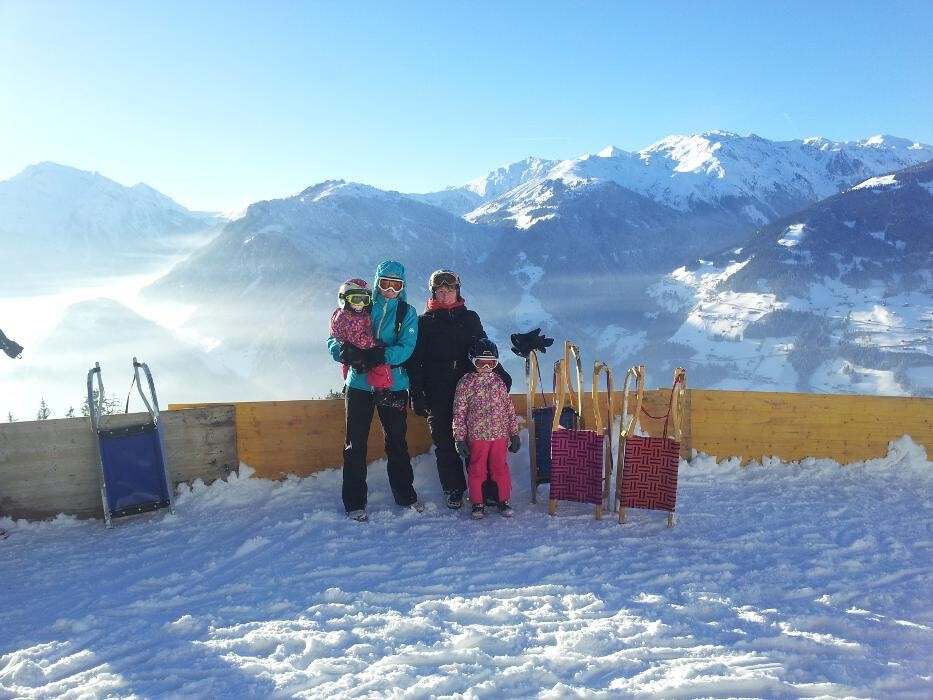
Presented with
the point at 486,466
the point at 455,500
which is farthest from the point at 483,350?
the point at 455,500

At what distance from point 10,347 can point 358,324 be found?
9.83 feet

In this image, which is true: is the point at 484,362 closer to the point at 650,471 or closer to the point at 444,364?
the point at 444,364

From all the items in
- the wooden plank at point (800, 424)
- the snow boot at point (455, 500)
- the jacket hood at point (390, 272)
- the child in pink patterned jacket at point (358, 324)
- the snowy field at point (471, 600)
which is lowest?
the snowy field at point (471, 600)

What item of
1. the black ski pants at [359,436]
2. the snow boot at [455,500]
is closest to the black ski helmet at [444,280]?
the black ski pants at [359,436]

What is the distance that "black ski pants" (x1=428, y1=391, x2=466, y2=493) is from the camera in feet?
17.8

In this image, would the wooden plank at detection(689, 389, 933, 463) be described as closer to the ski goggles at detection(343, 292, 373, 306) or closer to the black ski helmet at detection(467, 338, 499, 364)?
the black ski helmet at detection(467, 338, 499, 364)

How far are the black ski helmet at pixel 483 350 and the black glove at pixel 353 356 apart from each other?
0.84m

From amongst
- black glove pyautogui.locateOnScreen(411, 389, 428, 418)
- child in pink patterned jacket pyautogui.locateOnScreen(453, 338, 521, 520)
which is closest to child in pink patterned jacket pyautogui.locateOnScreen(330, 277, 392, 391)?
black glove pyautogui.locateOnScreen(411, 389, 428, 418)

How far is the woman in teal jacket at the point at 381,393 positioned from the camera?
203 inches

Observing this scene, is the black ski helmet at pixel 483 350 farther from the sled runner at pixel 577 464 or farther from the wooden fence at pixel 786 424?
the wooden fence at pixel 786 424

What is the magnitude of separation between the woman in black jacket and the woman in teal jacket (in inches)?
8.0

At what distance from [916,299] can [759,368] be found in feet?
153

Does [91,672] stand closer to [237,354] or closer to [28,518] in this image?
[28,518]

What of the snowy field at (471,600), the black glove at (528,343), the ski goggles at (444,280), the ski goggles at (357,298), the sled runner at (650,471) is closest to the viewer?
the snowy field at (471,600)
